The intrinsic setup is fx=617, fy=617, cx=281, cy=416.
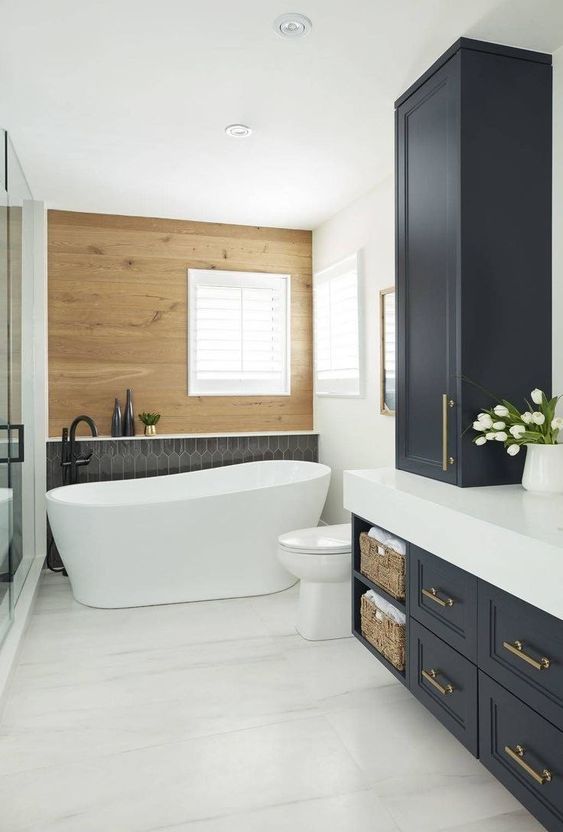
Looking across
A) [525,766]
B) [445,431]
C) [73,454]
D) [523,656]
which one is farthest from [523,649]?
[73,454]

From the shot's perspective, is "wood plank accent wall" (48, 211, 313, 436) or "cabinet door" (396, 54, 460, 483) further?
"wood plank accent wall" (48, 211, 313, 436)

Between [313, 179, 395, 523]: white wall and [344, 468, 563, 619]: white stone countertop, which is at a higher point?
[313, 179, 395, 523]: white wall

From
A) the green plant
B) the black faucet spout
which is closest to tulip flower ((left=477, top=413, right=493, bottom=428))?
the black faucet spout

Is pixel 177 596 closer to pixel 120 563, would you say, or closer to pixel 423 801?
pixel 120 563

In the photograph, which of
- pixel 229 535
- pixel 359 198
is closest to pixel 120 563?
pixel 229 535

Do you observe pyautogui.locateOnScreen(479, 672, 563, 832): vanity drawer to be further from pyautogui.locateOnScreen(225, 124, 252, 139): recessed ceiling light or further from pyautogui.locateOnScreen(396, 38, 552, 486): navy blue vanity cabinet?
pyautogui.locateOnScreen(225, 124, 252, 139): recessed ceiling light

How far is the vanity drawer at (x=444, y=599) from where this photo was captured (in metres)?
1.86

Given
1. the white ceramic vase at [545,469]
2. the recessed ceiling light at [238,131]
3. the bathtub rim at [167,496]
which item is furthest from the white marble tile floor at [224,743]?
the recessed ceiling light at [238,131]

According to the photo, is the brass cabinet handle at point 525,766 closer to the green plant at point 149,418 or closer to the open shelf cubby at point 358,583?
the open shelf cubby at point 358,583

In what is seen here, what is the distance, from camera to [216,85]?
8.70 ft

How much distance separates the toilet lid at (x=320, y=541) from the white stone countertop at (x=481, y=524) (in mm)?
368

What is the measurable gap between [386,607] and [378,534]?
0.94 feet

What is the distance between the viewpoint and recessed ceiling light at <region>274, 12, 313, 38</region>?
7.12 feet

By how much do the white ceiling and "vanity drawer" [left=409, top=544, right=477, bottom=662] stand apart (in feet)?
6.16
